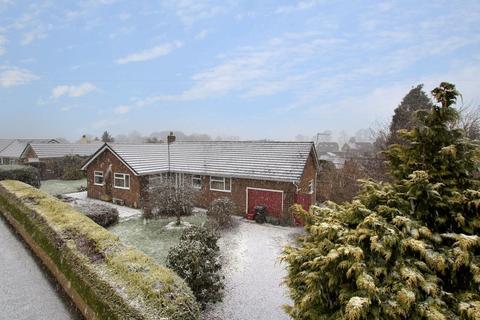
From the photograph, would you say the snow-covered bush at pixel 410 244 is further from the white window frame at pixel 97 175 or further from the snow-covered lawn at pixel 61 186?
the snow-covered lawn at pixel 61 186

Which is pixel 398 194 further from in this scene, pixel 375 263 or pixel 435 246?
pixel 375 263

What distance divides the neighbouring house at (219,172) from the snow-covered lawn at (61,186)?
206 inches

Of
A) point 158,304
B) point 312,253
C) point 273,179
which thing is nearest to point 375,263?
point 312,253

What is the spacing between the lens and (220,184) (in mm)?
21422

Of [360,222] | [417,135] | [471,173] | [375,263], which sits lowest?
[375,263]

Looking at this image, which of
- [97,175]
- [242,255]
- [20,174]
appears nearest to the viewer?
[242,255]

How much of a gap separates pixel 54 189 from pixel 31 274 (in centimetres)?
2308

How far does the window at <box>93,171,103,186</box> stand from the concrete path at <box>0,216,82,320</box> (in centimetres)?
1357

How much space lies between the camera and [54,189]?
2895cm

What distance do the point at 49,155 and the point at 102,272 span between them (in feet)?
131

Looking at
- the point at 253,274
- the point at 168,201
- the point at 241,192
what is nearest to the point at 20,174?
the point at 168,201

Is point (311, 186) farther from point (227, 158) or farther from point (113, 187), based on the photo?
point (113, 187)

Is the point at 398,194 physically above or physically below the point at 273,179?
above

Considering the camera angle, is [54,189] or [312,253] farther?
[54,189]
